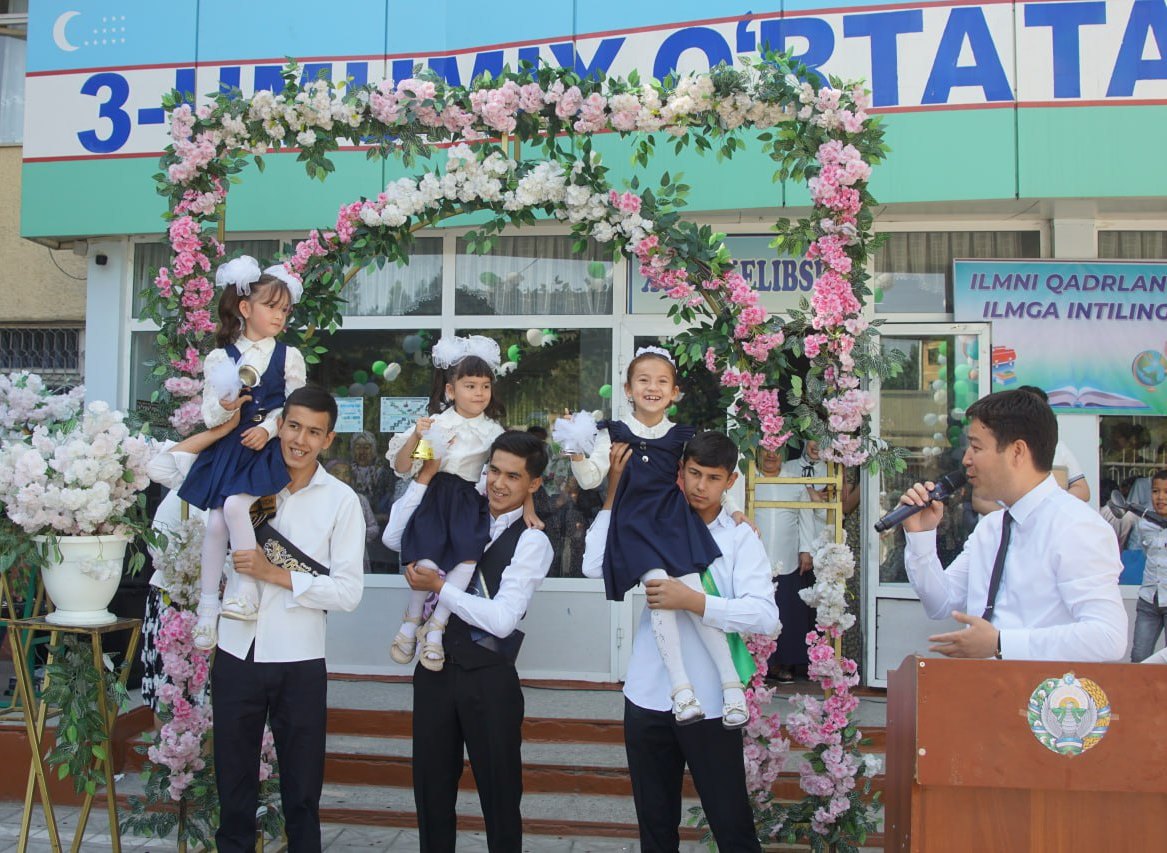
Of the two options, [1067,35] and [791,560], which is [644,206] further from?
[791,560]

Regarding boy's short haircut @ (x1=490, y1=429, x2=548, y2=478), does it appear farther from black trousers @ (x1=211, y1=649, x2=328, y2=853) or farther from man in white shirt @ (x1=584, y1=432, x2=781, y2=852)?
black trousers @ (x1=211, y1=649, x2=328, y2=853)

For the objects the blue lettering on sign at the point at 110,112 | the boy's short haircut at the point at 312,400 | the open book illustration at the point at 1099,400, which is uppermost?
the blue lettering on sign at the point at 110,112

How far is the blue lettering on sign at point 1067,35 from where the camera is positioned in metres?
5.86

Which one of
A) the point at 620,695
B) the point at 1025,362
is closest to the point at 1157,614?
the point at 1025,362

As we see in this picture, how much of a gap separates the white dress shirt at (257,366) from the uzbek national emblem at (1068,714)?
2.65 metres

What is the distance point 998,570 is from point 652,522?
1116mm

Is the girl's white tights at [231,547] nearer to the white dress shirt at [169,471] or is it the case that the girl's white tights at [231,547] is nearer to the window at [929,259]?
the white dress shirt at [169,471]

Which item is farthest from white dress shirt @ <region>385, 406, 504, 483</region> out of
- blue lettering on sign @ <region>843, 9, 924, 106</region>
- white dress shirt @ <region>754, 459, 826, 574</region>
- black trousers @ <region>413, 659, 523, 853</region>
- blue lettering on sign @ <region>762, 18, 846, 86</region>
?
blue lettering on sign @ <region>843, 9, 924, 106</region>

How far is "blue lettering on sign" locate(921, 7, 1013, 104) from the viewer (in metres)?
5.90

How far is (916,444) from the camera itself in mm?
6645

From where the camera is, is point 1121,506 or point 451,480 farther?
point 1121,506

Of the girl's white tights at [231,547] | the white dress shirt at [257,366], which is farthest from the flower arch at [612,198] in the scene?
the girl's white tights at [231,547]

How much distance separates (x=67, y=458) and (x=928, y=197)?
15.7ft

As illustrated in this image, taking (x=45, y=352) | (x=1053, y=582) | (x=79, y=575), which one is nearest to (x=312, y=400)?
(x=79, y=575)
